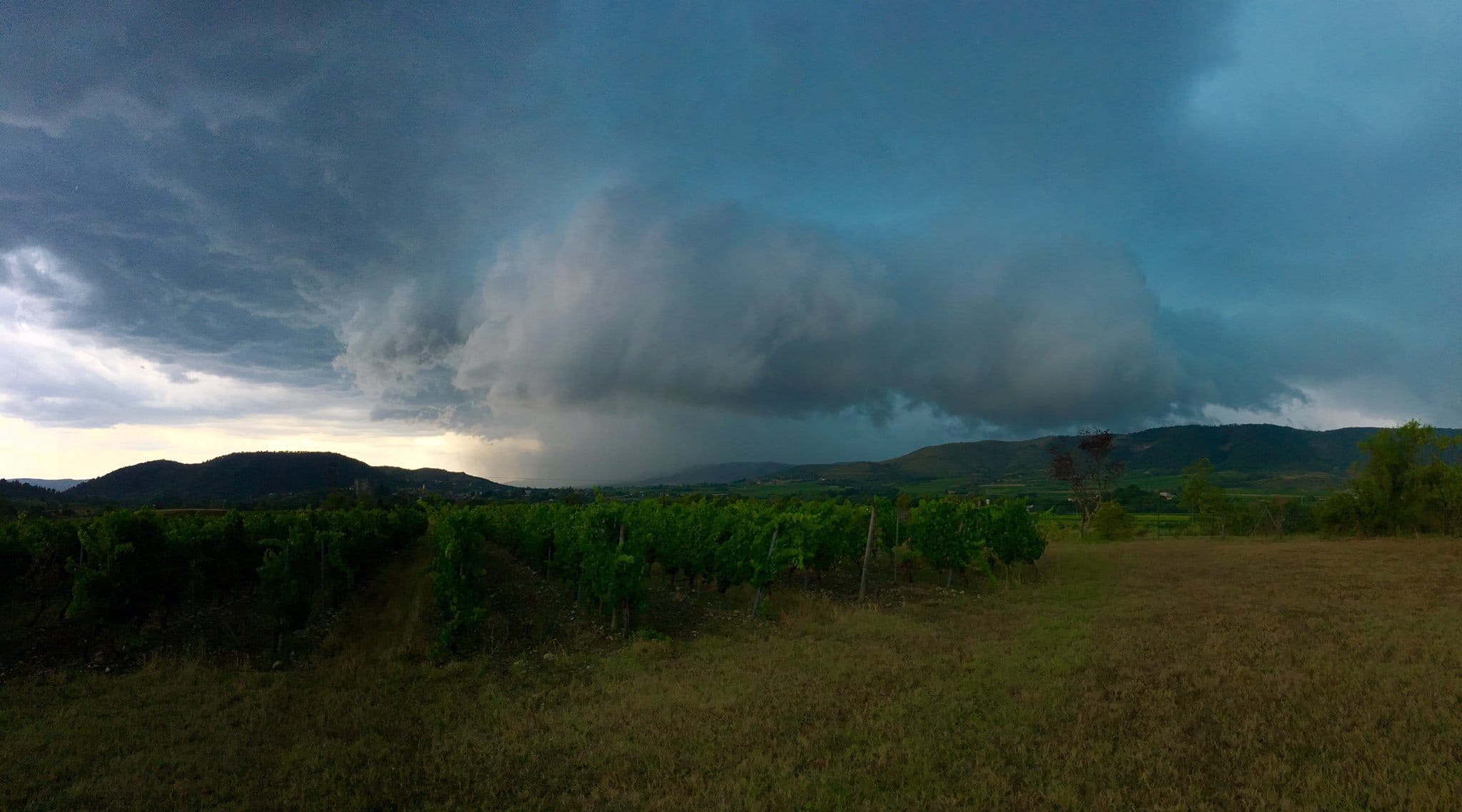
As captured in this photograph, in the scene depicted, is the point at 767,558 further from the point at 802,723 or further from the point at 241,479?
the point at 241,479

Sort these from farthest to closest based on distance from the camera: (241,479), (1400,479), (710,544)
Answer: (241,479) → (1400,479) → (710,544)

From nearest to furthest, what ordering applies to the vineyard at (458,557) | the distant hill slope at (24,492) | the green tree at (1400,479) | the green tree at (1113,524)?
the vineyard at (458,557)
the green tree at (1400,479)
the green tree at (1113,524)
the distant hill slope at (24,492)

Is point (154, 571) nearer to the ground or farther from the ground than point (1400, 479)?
nearer to the ground

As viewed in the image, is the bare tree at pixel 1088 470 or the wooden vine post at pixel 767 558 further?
the bare tree at pixel 1088 470

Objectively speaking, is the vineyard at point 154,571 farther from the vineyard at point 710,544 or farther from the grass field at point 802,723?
the vineyard at point 710,544

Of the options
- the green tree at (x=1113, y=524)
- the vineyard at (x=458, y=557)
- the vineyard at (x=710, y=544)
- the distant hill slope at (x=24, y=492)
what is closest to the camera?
the vineyard at (x=458, y=557)

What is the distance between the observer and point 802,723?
29.5 ft

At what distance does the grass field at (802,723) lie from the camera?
6.88m

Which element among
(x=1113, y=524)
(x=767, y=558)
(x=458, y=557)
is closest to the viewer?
(x=458, y=557)

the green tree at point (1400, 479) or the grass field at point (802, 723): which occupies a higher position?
the green tree at point (1400, 479)

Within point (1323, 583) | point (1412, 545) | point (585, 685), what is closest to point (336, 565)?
point (585, 685)

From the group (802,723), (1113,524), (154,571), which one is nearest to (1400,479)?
(1113,524)

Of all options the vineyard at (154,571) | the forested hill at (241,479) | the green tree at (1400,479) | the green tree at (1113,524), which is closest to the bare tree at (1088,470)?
the green tree at (1113,524)

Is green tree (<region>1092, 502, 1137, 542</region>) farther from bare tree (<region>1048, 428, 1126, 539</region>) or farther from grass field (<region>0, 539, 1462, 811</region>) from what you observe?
grass field (<region>0, 539, 1462, 811</region>)
